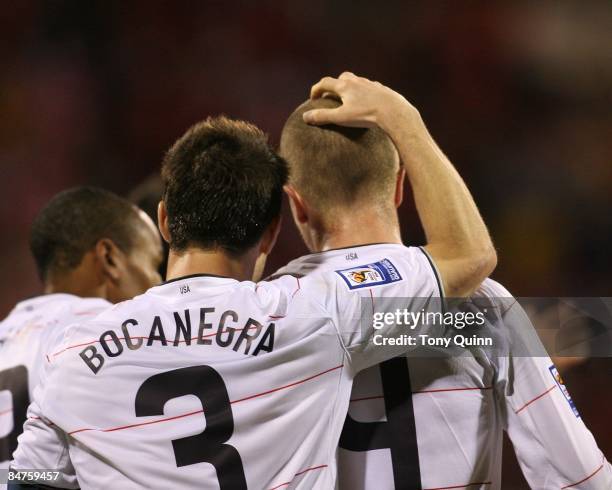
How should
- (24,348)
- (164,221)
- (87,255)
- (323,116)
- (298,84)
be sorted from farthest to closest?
(298,84), (87,255), (24,348), (323,116), (164,221)

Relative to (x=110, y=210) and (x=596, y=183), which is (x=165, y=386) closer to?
(x=110, y=210)

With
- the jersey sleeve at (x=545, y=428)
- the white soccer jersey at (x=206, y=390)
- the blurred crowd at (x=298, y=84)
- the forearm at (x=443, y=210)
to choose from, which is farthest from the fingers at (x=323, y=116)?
the blurred crowd at (x=298, y=84)

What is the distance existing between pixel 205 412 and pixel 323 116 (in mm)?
618

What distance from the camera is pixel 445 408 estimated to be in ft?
4.63

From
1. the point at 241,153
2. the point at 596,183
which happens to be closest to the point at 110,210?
the point at 241,153

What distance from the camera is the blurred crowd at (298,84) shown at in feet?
12.7

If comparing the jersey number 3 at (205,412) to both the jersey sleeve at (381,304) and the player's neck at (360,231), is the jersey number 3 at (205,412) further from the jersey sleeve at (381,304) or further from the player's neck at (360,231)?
the player's neck at (360,231)

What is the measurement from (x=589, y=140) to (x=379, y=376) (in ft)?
9.74

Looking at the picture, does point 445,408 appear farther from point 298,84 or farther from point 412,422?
point 298,84

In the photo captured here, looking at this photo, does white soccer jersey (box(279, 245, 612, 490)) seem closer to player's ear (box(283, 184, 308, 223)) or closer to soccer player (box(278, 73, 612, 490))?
soccer player (box(278, 73, 612, 490))

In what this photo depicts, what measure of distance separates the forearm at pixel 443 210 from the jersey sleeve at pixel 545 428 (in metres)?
0.21

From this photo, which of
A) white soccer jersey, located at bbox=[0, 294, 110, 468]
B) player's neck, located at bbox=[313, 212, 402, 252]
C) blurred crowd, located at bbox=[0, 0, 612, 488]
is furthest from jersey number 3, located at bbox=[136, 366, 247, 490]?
blurred crowd, located at bbox=[0, 0, 612, 488]

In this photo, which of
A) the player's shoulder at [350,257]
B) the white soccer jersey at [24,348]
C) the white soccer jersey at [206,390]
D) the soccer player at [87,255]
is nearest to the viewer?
the white soccer jersey at [206,390]

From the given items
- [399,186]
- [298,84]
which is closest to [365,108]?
[399,186]
